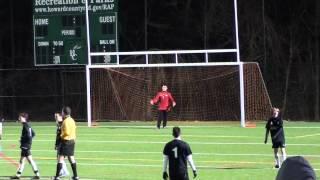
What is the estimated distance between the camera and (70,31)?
3191cm

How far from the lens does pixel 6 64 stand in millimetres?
46219

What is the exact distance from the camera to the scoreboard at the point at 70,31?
31547 mm

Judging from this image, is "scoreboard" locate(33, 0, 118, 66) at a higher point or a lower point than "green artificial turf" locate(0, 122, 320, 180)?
higher

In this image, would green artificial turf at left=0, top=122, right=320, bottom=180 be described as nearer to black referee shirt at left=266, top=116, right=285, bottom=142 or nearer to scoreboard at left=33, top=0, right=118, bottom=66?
black referee shirt at left=266, top=116, right=285, bottom=142

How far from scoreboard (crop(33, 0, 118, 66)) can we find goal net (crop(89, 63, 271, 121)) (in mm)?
5813

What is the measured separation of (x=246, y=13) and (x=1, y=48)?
17310mm

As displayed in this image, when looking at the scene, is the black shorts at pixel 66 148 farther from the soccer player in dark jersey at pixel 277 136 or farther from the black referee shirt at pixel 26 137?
the soccer player in dark jersey at pixel 277 136

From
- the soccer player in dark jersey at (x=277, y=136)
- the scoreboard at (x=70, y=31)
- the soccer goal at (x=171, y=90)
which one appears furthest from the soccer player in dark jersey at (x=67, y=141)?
the soccer goal at (x=171, y=90)

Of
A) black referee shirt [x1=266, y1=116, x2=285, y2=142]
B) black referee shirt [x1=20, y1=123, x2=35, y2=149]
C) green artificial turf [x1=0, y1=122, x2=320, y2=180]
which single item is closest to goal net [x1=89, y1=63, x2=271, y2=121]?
green artificial turf [x1=0, y1=122, x2=320, y2=180]

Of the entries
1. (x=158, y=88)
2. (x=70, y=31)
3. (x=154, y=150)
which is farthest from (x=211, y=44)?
(x=154, y=150)

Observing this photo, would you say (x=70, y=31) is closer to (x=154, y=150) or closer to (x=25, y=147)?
(x=154, y=150)

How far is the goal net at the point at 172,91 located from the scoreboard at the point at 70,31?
19.1 ft

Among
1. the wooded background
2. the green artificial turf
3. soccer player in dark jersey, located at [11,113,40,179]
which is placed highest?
the wooded background

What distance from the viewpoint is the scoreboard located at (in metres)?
31.5
